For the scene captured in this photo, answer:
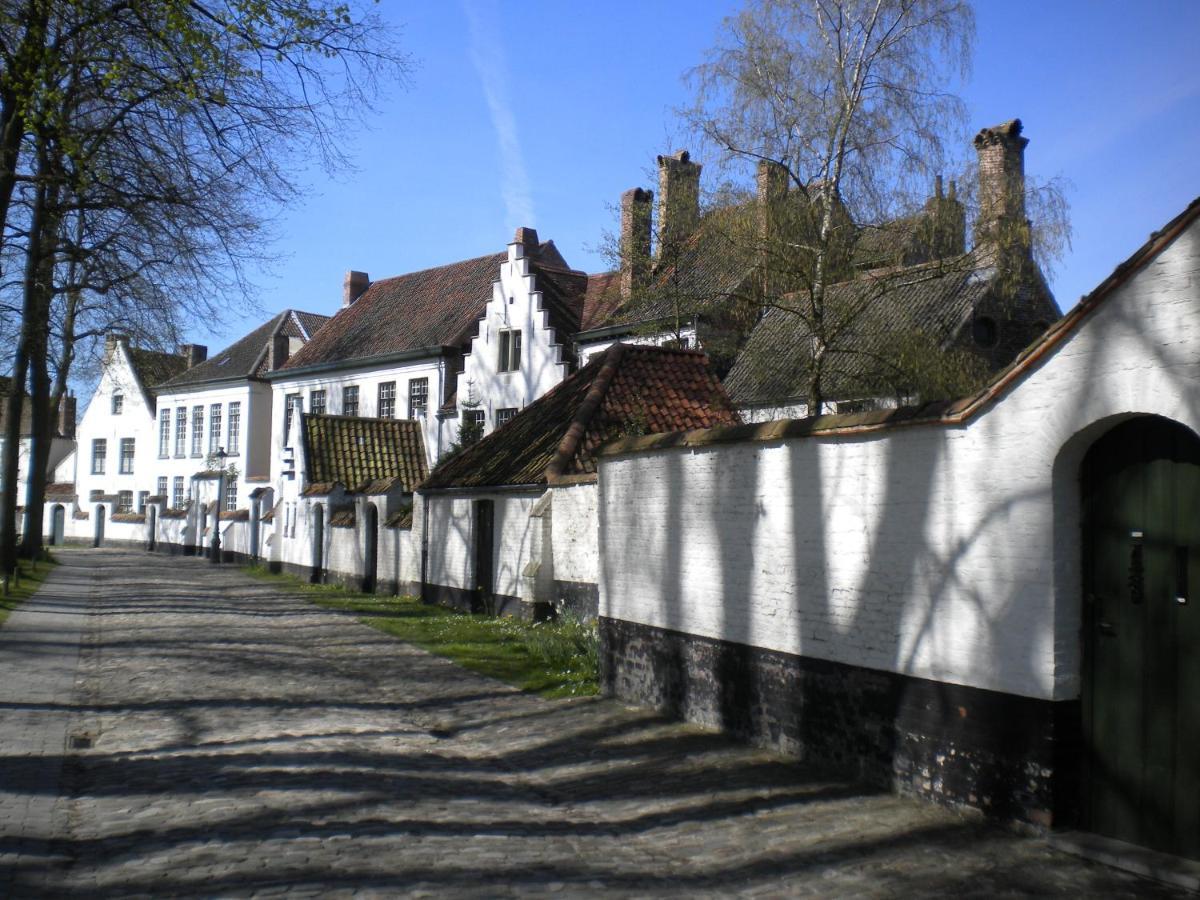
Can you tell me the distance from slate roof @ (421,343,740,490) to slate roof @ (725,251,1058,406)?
2121 millimetres

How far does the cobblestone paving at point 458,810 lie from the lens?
584cm

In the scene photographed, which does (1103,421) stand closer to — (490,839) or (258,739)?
(490,839)

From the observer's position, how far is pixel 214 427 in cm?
5450

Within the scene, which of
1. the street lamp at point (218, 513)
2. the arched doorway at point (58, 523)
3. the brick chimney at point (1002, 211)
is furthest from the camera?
the arched doorway at point (58, 523)

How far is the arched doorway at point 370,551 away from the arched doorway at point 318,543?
3.55m

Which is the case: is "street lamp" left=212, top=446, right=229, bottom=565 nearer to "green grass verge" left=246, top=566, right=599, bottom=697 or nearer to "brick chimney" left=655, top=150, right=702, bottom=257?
"green grass verge" left=246, top=566, right=599, bottom=697

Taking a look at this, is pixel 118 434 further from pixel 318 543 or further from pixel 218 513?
pixel 318 543

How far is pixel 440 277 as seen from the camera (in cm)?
4678

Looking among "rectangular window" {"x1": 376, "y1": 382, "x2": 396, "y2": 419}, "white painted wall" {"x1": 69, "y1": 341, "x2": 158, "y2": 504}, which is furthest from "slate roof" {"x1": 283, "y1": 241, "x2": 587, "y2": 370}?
"white painted wall" {"x1": 69, "y1": 341, "x2": 158, "y2": 504}

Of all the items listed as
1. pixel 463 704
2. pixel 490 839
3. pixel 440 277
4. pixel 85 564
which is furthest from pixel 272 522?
pixel 490 839

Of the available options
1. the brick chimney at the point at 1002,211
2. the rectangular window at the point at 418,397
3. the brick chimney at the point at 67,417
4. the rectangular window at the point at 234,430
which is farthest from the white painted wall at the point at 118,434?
the brick chimney at the point at 1002,211

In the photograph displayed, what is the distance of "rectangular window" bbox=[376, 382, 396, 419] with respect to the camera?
43153 millimetres

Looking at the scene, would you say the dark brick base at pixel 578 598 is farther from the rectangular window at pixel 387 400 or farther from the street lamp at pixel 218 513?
the street lamp at pixel 218 513

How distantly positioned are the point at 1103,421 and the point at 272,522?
117ft
